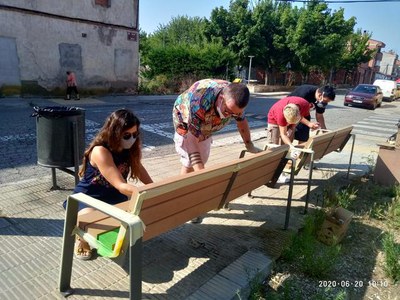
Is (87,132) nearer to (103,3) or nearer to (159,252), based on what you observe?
(159,252)

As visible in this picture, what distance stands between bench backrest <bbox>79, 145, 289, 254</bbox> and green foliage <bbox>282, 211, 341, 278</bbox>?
2.18 ft

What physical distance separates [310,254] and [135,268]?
1.65m

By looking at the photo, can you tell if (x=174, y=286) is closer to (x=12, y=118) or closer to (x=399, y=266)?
(x=399, y=266)

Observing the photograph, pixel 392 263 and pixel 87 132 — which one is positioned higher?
pixel 392 263

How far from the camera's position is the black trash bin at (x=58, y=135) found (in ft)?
12.2

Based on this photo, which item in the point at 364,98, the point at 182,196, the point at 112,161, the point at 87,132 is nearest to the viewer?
the point at 182,196

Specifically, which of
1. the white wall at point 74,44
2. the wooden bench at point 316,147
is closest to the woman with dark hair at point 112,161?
the wooden bench at point 316,147

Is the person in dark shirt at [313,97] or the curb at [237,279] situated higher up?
the person in dark shirt at [313,97]

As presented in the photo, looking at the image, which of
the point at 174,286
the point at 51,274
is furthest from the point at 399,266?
the point at 51,274

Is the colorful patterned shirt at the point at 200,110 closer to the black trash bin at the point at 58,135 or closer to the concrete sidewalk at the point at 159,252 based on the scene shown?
the concrete sidewalk at the point at 159,252

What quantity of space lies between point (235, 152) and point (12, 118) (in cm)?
637

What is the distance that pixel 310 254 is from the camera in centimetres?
287

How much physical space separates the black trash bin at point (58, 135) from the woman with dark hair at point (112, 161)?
1.06 m

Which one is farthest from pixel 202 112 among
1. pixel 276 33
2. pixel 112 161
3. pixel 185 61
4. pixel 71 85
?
pixel 276 33
